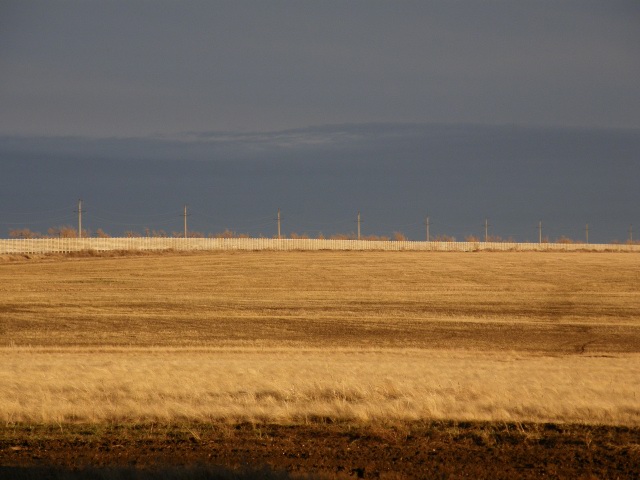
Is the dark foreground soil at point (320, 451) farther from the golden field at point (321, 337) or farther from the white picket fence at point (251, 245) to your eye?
the white picket fence at point (251, 245)

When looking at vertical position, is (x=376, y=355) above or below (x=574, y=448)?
below

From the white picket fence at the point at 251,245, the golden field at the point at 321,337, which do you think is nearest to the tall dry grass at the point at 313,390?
the golden field at the point at 321,337

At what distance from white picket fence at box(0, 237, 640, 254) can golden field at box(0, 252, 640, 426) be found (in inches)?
179

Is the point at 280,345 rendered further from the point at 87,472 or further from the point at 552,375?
the point at 87,472

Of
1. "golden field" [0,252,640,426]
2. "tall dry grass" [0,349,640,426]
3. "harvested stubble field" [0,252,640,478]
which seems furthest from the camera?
"golden field" [0,252,640,426]

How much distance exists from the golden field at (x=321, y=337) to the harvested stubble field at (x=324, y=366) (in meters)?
0.08

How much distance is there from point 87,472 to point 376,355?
17.9 metres

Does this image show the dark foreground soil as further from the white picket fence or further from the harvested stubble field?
the white picket fence

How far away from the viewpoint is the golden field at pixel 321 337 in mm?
12984

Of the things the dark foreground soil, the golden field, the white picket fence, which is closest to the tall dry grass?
the golden field

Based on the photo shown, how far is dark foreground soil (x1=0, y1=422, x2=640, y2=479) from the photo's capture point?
8.35 meters

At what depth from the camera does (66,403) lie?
512 inches

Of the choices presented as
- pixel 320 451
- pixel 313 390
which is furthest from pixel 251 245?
pixel 320 451

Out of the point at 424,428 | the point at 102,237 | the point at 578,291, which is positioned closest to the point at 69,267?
the point at 102,237
